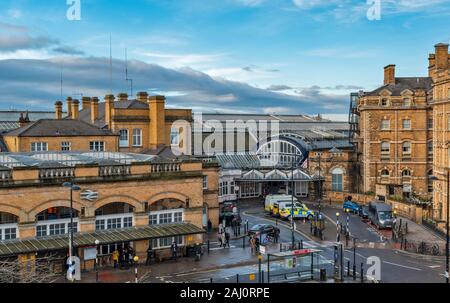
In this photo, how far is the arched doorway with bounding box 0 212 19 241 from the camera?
2978 cm

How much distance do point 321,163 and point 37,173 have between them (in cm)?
4002

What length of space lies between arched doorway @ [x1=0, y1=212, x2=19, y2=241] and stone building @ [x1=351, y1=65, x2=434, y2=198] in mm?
43121

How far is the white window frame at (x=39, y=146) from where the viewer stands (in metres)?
51.9

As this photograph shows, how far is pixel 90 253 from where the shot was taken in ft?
103

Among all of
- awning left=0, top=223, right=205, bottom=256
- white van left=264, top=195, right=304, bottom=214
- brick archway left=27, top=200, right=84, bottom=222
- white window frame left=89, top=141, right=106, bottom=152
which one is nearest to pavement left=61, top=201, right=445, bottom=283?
awning left=0, top=223, right=205, bottom=256

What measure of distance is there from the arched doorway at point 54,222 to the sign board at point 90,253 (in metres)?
1.42

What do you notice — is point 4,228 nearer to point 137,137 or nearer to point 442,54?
point 137,137

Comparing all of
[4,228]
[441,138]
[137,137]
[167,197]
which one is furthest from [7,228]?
[441,138]

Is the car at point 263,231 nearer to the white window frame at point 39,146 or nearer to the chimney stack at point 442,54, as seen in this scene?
the white window frame at point 39,146

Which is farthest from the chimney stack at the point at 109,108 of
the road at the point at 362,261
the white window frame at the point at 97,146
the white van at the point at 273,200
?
the road at the point at 362,261

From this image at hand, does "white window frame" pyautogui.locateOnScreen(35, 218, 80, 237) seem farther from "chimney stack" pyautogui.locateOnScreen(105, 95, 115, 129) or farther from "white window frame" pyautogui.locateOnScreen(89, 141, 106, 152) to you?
"chimney stack" pyautogui.locateOnScreen(105, 95, 115, 129)

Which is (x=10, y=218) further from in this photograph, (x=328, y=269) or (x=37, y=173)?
(x=328, y=269)

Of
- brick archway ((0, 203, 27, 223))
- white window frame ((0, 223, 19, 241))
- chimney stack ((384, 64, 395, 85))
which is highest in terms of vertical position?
chimney stack ((384, 64, 395, 85))

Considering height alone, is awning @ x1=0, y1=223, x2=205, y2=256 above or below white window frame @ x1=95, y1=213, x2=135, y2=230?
below
